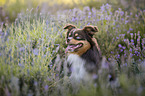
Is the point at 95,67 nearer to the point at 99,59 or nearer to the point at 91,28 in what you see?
the point at 99,59

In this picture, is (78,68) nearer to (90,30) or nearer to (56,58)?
(56,58)

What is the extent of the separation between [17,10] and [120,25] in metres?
4.58

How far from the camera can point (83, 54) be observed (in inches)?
131

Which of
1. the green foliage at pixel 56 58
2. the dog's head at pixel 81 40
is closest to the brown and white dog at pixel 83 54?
the dog's head at pixel 81 40

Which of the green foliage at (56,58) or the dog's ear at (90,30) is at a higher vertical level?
the dog's ear at (90,30)

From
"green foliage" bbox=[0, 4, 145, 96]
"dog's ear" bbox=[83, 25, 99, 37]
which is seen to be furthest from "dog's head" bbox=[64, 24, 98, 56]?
"green foliage" bbox=[0, 4, 145, 96]

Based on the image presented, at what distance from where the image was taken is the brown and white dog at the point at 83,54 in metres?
3.19

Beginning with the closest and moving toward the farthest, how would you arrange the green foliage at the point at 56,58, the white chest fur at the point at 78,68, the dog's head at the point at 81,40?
Answer: the green foliage at the point at 56,58
the white chest fur at the point at 78,68
the dog's head at the point at 81,40

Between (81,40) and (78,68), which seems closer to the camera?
(78,68)

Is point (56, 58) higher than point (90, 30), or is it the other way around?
point (90, 30)

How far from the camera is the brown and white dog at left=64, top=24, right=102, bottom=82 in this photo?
3.19m

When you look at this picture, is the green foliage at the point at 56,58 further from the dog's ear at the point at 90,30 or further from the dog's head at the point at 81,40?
the dog's ear at the point at 90,30

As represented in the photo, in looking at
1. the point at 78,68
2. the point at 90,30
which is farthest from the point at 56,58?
the point at 90,30

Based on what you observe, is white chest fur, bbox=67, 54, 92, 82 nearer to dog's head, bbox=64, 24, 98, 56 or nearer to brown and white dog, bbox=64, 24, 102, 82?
brown and white dog, bbox=64, 24, 102, 82
